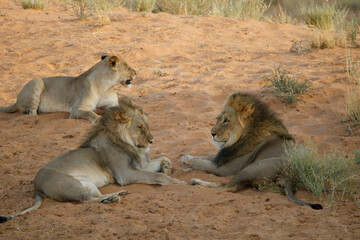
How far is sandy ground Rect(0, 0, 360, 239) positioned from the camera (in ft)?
13.5

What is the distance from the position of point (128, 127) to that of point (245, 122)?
135cm

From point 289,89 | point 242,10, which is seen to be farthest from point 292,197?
point 242,10

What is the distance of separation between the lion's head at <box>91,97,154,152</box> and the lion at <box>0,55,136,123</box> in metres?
3.07

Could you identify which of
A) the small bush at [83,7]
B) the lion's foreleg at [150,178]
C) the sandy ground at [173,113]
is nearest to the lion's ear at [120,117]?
the lion's foreleg at [150,178]

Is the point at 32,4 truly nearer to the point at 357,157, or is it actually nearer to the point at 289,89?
the point at 289,89

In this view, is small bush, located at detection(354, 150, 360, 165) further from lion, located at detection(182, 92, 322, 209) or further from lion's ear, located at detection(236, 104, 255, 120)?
lion's ear, located at detection(236, 104, 255, 120)

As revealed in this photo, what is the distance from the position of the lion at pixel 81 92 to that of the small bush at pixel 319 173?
4629 mm

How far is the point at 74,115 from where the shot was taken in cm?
864

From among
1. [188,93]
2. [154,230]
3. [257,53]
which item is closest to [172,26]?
[257,53]

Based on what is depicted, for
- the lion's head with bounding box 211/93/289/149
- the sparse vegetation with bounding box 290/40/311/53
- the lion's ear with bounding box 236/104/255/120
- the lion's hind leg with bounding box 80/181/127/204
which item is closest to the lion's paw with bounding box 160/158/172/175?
the lion's head with bounding box 211/93/289/149

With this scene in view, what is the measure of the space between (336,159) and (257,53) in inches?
258

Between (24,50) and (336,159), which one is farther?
(24,50)

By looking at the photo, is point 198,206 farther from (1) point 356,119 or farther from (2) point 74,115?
(2) point 74,115

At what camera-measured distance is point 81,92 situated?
8.86 metres
